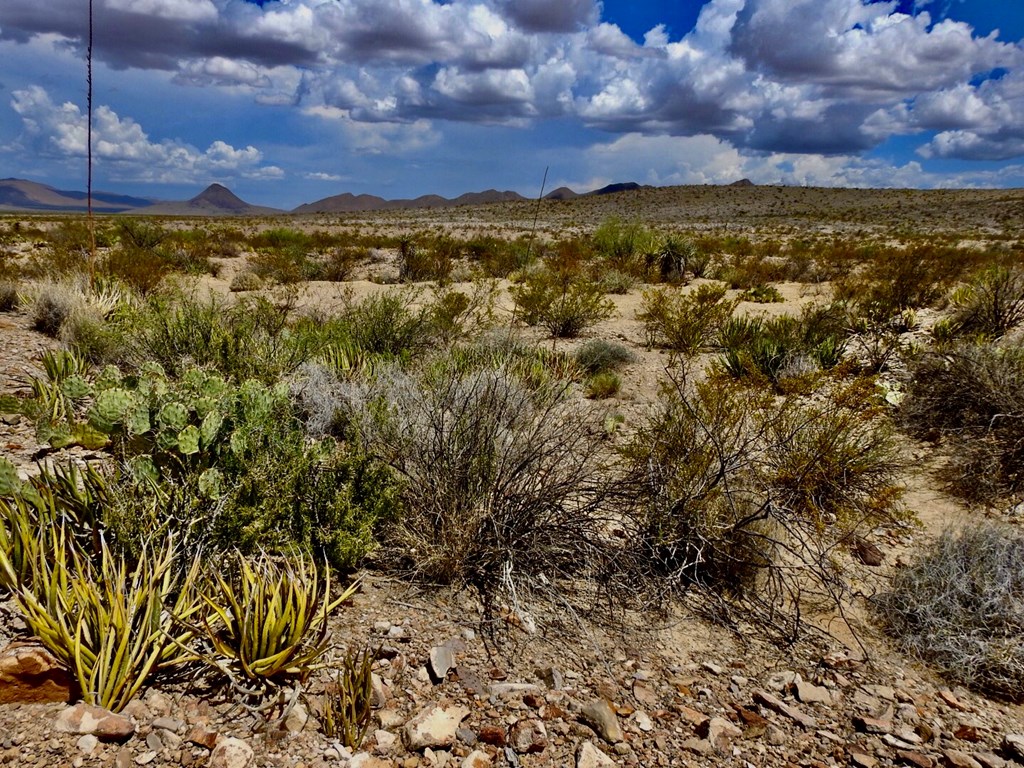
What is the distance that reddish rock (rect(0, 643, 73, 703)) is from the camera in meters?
1.95

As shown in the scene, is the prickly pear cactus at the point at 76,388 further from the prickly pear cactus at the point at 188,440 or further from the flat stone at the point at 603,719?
the flat stone at the point at 603,719

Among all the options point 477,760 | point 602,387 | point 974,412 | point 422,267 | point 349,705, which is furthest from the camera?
point 422,267

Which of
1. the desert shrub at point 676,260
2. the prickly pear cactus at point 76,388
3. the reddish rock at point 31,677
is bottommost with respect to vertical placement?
the reddish rock at point 31,677

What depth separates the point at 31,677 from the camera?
196cm

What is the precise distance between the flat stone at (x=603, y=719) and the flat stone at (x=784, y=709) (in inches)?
27.0

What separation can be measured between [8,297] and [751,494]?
9702mm

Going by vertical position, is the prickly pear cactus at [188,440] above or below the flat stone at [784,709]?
above

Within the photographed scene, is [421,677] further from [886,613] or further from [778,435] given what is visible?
[778,435]

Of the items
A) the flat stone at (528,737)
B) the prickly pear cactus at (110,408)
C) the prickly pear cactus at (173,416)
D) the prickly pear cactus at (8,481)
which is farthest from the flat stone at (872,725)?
the prickly pear cactus at (8,481)

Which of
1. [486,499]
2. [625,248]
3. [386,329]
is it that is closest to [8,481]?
[486,499]

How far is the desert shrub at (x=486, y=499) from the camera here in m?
3.01

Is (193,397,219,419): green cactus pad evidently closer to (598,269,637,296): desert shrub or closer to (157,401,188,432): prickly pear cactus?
(157,401,188,432): prickly pear cactus

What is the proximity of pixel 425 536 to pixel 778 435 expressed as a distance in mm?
2682

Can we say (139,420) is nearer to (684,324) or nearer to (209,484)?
(209,484)
